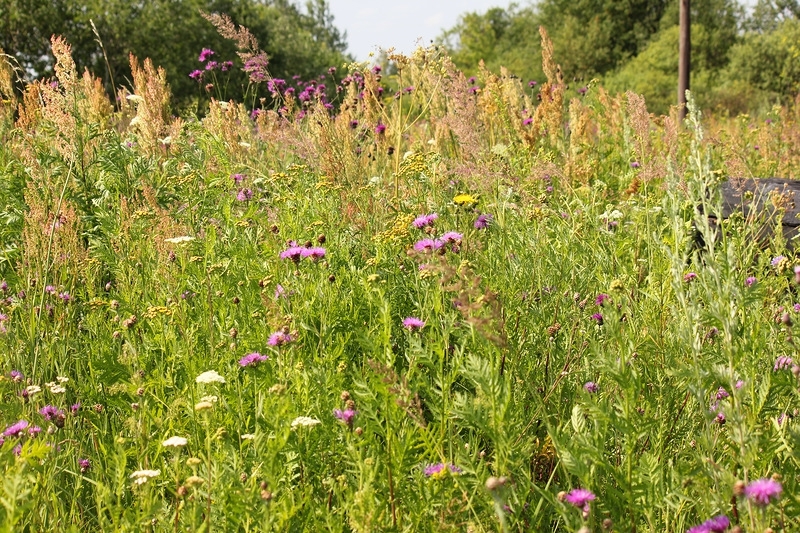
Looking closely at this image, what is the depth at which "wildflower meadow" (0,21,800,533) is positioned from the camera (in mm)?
1630

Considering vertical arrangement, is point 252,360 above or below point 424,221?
below

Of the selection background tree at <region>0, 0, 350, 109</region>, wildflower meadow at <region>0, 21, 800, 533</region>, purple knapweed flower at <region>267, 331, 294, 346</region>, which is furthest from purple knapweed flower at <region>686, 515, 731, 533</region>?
background tree at <region>0, 0, 350, 109</region>

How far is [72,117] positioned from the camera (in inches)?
140

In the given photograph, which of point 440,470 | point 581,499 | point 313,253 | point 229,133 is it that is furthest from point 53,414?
point 229,133

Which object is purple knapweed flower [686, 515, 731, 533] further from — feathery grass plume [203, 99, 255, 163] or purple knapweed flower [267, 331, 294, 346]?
feathery grass plume [203, 99, 255, 163]

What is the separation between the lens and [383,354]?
2.11 meters

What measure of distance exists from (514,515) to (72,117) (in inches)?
119

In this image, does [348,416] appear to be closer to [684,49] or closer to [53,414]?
[53,414]

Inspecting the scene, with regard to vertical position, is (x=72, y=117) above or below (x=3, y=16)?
below

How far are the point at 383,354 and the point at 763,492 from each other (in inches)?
43.3

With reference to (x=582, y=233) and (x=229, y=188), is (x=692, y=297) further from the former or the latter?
(x=229, y=188)

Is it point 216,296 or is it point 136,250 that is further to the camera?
point 136,250

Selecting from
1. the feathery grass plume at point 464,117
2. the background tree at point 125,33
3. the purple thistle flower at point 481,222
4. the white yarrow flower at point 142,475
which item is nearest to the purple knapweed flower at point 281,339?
the white yarrow flower at point 142,475

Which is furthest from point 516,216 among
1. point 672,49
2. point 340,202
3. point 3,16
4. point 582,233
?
point 672,49
